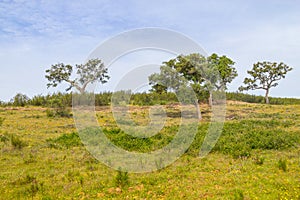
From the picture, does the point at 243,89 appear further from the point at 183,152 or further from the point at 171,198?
the point at 171,198

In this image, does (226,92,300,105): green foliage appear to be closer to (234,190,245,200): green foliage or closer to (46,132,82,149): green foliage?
(46,132,82,149): green foliage

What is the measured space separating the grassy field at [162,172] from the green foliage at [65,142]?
0.06 meters

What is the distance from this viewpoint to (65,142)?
58.9 feet

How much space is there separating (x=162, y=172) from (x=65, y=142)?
819cm

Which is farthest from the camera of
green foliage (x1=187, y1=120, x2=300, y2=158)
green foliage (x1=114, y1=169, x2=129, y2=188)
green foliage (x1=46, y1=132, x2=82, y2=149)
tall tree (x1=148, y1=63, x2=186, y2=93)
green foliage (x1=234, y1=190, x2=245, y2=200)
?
tall tree (x1=148, y1=63, x2=186, y2=93)

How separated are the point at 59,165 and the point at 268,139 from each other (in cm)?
1120

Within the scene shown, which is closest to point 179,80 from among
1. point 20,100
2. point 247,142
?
point 247,142

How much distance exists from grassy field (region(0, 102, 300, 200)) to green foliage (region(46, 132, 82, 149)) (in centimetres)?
6

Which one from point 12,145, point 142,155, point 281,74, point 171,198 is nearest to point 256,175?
point 171,198

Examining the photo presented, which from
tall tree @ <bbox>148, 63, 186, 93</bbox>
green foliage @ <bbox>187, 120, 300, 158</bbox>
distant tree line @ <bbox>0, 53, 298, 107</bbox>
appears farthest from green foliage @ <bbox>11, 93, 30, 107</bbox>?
green foliage @ <bbox>187, 120, 300, 158</bbox>

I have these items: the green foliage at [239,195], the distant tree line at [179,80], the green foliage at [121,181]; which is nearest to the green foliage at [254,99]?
the distant tree line at [179,80]

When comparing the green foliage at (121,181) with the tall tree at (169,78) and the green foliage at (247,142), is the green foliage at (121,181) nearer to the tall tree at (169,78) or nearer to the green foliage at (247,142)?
the green foliage at (247,142)

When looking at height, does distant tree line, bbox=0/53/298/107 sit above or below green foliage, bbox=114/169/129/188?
above

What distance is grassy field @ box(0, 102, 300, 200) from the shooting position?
9.69 m
